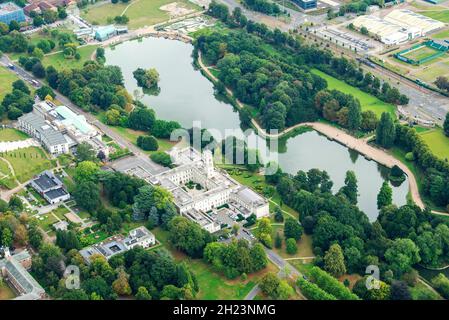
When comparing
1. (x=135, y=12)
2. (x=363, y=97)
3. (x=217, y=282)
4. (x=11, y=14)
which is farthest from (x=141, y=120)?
(x=135, y=12)

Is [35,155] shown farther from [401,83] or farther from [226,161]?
[401,83]

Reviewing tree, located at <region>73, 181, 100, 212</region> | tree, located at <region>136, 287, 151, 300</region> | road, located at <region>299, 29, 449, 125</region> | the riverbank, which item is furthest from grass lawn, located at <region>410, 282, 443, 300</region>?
road, located at <region>299, 29, 449, 125</region>

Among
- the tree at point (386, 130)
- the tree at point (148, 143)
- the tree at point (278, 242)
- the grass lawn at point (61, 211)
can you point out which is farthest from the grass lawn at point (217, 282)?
the tree at point (386, 130)

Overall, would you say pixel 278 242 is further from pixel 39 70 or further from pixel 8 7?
pixel 8 7

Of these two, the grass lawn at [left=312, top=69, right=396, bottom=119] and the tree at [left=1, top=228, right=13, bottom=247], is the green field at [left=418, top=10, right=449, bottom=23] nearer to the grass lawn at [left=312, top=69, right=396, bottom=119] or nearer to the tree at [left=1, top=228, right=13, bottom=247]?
the grass lawn at [left=312, top=69, right=396, bottom=119]

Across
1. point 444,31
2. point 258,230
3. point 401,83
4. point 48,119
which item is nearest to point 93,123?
point 48,119

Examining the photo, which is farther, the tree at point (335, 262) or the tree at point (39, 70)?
the tree at point (39, 70)

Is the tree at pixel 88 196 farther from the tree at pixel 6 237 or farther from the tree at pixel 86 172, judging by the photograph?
the tree at pixel 6 237
